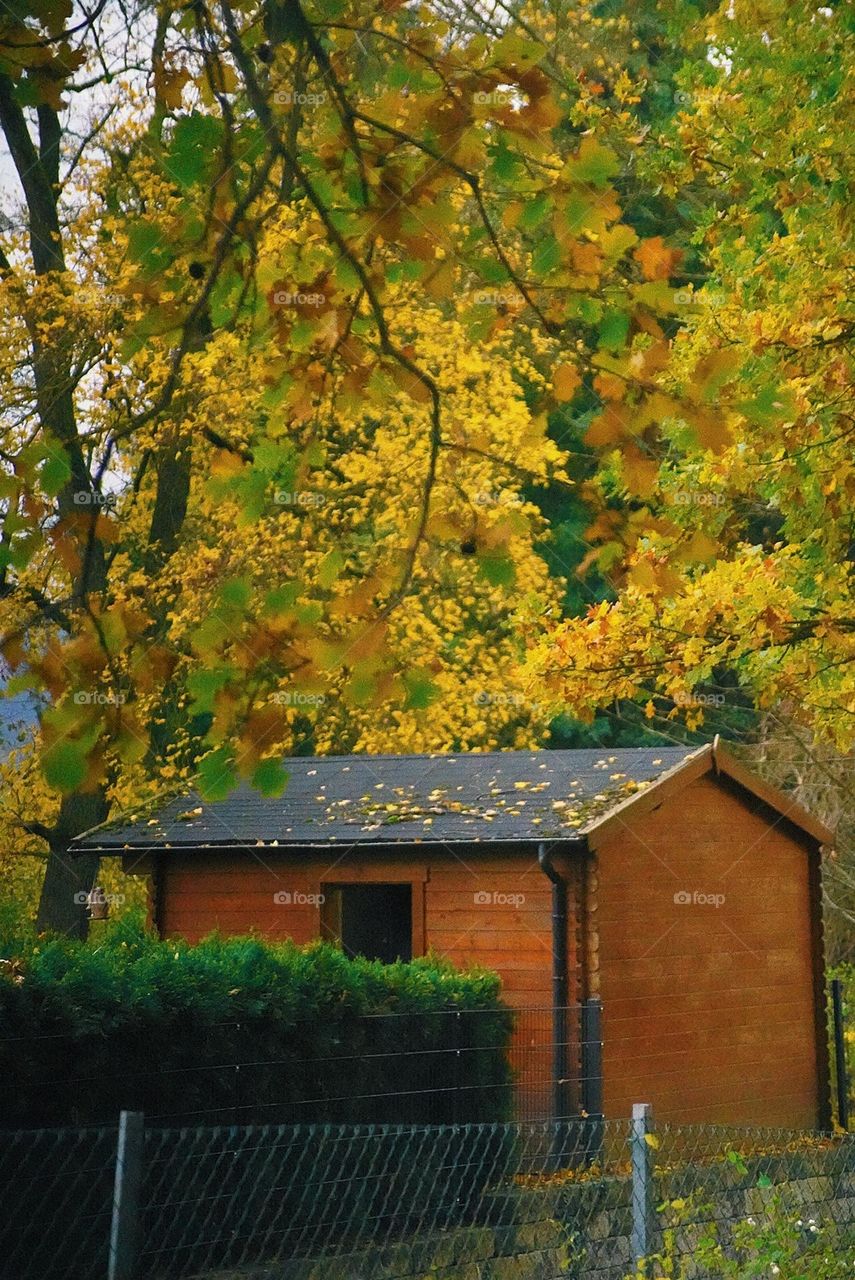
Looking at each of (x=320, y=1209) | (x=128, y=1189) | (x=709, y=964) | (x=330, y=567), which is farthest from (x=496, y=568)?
(x=709, y=964)

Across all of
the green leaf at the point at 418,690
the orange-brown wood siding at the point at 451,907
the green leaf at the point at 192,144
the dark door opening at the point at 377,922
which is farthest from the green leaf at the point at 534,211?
the dark door opening at the point at 377,922

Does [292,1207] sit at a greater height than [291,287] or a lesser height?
lesser

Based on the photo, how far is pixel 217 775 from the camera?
4.04 meters

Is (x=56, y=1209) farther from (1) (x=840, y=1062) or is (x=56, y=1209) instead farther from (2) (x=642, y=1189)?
(1) (x=840, y=1062)

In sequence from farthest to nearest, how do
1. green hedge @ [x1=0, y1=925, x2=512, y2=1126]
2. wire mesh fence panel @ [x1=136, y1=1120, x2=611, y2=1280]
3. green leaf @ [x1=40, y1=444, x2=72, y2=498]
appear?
green hedge @ [x1=0, y1=925, x2=512, y2=1126]
wire mesh fence panel @ [x1=136, y1=1120, x2=611, y2=1280]
green leaf @ [x1=40, y1=444, x2=72, y2=498]

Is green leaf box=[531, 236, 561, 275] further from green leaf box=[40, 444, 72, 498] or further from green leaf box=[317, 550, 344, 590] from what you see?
green leaf box=[40, 444, 72, 498]

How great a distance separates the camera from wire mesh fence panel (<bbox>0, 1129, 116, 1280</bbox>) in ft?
24.2

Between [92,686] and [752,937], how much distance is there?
544 inches

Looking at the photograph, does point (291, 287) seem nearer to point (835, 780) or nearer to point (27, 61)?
point (27, 61)

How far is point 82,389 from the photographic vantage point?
20141 millimetres

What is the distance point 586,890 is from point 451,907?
4.43 ft

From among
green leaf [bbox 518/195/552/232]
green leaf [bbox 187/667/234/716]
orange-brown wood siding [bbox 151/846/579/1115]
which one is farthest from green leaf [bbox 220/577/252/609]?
orange-brown wood siding [bbox 151/846/579/1115]

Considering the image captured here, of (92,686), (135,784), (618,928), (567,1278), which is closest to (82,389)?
(135,784)

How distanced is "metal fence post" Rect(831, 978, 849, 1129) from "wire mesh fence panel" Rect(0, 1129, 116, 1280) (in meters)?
10.9
